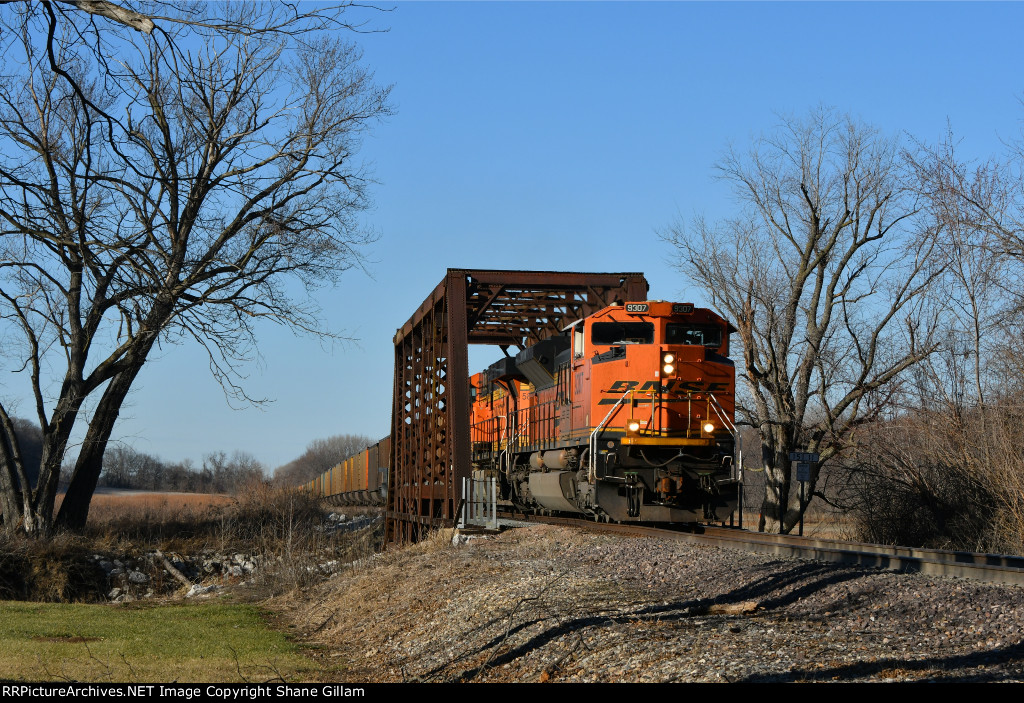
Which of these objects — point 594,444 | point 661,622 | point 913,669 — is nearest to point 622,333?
point 594,444

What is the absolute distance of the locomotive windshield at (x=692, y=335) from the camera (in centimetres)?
1644

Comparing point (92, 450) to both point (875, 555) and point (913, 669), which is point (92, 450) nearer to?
point (875, 555)

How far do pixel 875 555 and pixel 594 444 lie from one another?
20.1 feet

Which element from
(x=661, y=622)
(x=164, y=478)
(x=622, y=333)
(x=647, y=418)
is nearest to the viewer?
(x=661, y=622)

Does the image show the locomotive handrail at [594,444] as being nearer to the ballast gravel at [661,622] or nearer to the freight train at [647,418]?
the freight train at [647,418]

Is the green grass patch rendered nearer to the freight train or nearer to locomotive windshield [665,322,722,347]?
the freight train

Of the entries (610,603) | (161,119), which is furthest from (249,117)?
(610,603)

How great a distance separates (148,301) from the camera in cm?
800

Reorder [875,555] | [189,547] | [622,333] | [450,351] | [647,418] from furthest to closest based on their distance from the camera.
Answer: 1. [189,547]
2. [450,351]
3. [622,333]
4. [647,418]
5. [875,555]

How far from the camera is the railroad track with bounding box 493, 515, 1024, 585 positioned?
905cm

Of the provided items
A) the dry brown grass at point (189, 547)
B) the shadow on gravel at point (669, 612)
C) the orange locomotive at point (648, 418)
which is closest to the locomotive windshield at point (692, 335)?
the orange locomotive at point (648, 418)

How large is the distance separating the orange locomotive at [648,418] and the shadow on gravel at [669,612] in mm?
5715

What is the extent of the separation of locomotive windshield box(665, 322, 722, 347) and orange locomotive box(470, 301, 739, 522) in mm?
18

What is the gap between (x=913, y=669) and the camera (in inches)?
228
